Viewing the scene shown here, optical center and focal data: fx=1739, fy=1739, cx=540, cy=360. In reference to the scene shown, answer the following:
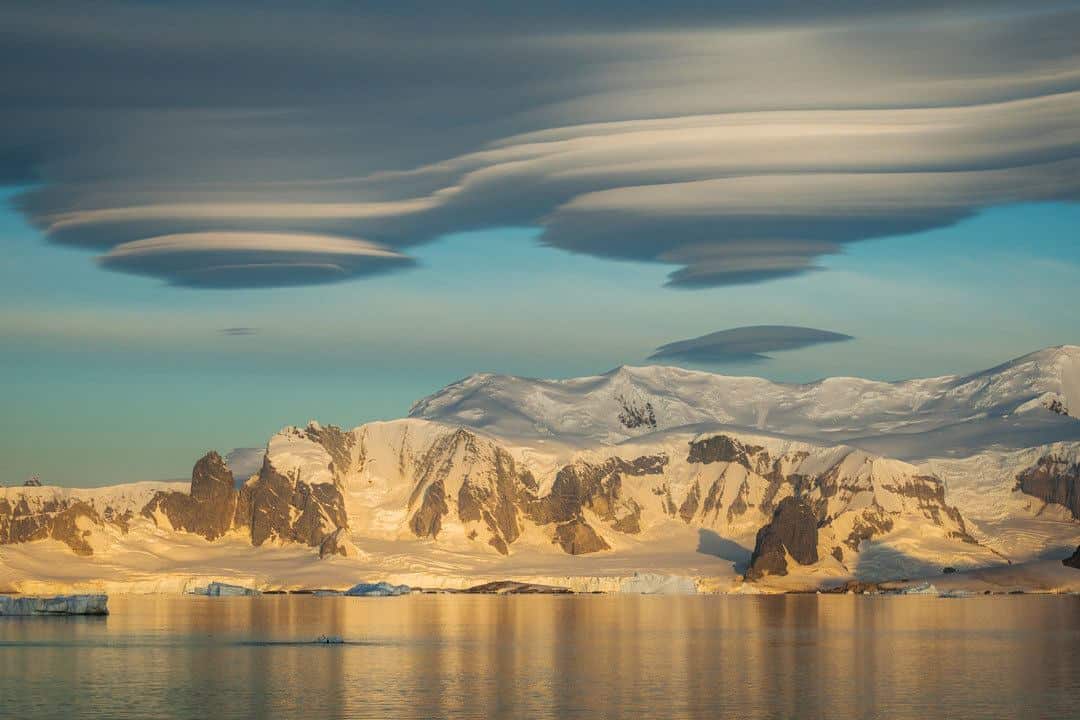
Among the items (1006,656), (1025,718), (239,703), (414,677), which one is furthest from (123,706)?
(1006,656)

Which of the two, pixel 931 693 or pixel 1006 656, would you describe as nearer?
pixel 931 693

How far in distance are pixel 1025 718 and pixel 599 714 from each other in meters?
28.4

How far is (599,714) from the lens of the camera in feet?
387

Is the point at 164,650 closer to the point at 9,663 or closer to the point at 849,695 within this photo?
the point at 9,663

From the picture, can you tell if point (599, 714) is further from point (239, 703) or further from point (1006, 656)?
point (1006, 656)

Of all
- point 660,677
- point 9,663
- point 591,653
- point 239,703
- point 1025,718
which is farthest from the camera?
point 591,653

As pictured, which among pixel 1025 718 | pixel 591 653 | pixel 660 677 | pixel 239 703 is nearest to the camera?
pixel 1025 718

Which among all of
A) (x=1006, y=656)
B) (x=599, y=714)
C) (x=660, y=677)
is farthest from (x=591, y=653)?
(x=599, y=714)

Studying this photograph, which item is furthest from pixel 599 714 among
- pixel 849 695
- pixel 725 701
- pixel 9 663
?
pixel 9 663

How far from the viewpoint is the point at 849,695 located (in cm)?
13050

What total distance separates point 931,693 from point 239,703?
51747mm

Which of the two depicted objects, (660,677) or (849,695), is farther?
(660,677)

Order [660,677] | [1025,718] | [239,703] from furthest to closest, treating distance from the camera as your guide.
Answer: [660,677] < [239,703] < [1025,718]

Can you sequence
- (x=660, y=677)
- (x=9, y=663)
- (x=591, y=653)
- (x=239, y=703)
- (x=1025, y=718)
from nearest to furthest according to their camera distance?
(x=1025, y=718), (x=239, y=703), (x=660, y=677), (x=9, y=663), (x=591, y=653)
